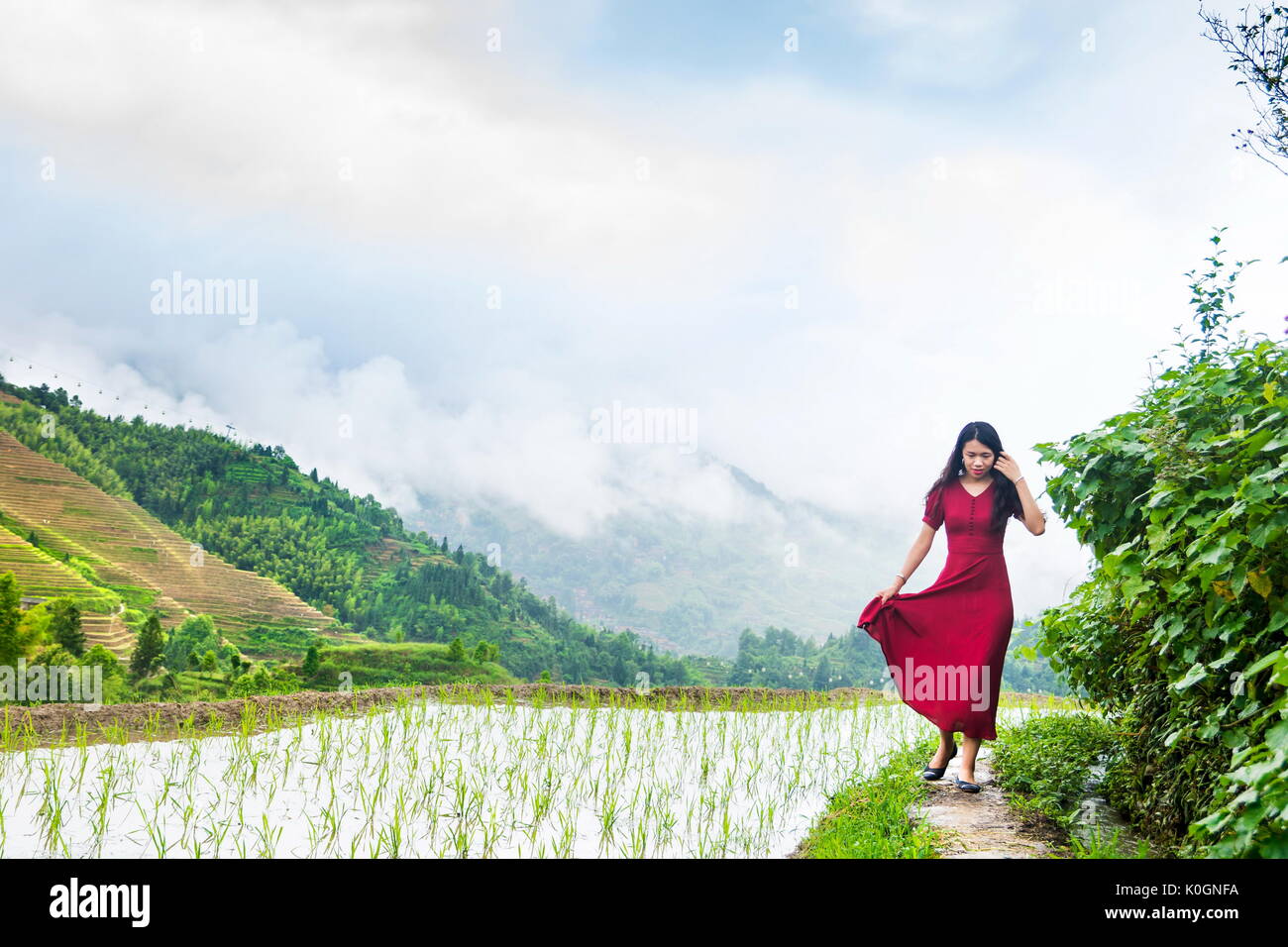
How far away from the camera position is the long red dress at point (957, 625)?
4266 millimetres

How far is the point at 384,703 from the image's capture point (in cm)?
653

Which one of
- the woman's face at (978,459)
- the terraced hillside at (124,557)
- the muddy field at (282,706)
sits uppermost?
the woman's face at (978,459)

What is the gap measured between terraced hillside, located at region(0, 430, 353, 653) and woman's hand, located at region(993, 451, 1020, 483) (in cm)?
1219

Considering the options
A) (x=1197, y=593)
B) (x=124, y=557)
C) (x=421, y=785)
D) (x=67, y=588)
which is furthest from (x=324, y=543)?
(x=1197, y=593)

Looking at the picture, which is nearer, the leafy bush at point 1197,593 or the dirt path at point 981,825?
the leafy bush at point 1197,593

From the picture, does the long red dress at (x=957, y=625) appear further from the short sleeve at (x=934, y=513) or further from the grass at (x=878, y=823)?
the grass at (x=878, y=823)

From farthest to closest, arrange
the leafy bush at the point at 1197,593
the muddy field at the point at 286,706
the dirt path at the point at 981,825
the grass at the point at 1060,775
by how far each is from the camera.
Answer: the muddy field at the point at 286,706 < the grass at the point at 1060,775 < the dirt path at the point at 981,825 < the leafy bush at the point at 1197,593

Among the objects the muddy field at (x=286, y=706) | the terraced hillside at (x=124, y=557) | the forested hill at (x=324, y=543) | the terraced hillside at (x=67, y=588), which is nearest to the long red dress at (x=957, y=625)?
the muddy field at (x=286, y=706)

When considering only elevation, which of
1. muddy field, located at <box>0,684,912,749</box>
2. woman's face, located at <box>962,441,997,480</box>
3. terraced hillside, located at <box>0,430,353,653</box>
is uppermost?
woman's face, located at <box>962,441,997,480</box>

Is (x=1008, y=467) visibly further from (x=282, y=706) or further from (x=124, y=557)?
(x=124, y=557)

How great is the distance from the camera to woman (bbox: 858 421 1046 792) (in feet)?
14.0

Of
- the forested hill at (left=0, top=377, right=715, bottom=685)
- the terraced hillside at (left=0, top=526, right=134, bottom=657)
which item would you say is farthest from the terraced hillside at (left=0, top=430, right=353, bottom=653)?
the forested hill at (left=0, top=377, right=715, bottom=685)

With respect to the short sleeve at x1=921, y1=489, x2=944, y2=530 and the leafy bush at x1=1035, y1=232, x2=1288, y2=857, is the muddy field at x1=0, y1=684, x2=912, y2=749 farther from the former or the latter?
the leafy bush at x1=1035, y1=232, x2=1288, y2=857
